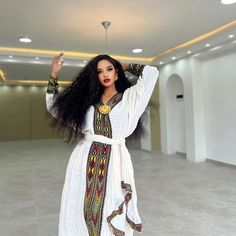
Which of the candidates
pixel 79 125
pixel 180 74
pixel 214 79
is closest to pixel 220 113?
pixel 214 79

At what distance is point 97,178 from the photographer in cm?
133

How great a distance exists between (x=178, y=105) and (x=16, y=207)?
497 centimetres

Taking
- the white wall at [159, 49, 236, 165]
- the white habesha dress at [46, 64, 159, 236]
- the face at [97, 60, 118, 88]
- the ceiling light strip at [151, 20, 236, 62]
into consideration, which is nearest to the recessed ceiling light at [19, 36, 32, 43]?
the ceiling light strip at [151, 20, 236, 62]

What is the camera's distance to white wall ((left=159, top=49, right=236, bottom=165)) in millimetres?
5426

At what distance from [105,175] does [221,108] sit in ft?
16.2

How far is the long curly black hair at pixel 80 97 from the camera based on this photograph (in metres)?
1.39

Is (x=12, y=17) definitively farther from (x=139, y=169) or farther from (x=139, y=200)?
(x=139, y=169)

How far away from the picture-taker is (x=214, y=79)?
5.79m

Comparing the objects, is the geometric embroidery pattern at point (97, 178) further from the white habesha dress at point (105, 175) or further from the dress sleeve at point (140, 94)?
the dress sleeve at point (140, 94)

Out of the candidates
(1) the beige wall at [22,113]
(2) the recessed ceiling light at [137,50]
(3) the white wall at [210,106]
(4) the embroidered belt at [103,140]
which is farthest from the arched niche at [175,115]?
(1) the beige wall at [22,113]

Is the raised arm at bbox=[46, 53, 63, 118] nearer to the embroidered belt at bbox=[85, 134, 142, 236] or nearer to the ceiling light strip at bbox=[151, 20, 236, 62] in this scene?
the embroidered belt at bbox=[85, 134, 142, 236]

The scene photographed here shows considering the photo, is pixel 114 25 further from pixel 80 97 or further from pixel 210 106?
pixel 80 97

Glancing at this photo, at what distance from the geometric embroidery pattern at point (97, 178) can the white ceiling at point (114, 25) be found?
2563mm

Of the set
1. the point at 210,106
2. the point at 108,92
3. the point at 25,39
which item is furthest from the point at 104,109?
the point at 210,106
